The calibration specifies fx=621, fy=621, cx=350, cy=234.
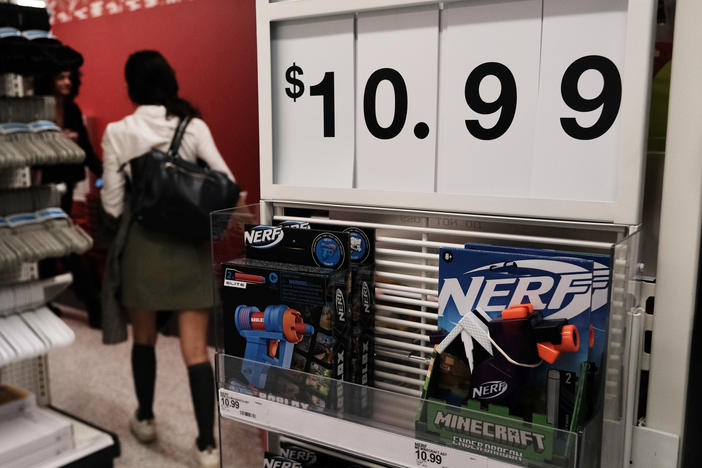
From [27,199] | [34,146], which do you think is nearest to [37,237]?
[27,199]

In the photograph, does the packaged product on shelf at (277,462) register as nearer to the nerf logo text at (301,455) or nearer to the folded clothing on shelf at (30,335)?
the nerf logo text at (301,455)

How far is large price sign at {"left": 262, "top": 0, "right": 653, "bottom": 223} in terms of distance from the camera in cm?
80

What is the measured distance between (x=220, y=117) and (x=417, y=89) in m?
2.57

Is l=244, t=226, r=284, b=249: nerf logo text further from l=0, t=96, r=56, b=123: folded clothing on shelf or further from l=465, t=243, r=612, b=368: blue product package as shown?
l=0, t=96, r=56, b=123: folded clothing on shelf

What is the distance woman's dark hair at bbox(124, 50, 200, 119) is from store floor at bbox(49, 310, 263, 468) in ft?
5.03

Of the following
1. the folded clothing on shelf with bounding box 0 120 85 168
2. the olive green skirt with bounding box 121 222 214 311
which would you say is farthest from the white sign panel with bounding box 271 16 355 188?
the olive green skirt with bounding box 121 222 214 311

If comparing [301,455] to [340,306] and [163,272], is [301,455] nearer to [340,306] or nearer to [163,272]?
[340,306]

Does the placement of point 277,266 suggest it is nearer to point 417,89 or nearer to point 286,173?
point 286,173

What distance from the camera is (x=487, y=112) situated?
890mm

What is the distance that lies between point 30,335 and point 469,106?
1.86m

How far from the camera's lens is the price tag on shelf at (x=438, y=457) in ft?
2.47

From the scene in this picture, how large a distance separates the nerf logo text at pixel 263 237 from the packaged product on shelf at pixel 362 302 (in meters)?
0.02

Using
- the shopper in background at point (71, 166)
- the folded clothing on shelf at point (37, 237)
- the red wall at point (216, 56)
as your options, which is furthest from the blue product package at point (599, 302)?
the red wall at point (216, 56)

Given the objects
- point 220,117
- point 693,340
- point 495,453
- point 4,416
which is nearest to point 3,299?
point 4,416
